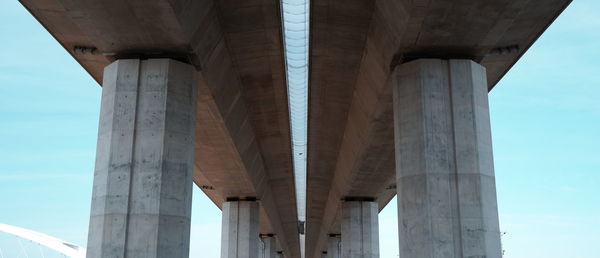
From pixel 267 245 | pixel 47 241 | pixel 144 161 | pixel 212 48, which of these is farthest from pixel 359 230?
pixel 47 241

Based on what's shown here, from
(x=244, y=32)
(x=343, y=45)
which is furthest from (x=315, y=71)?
(x=244, y=32)

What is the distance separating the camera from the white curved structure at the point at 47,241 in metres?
66.6

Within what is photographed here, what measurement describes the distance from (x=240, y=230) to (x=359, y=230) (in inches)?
287

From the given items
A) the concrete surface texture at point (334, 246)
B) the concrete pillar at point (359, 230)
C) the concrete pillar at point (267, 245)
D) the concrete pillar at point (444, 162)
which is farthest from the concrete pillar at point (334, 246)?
the concrete pillar at point (444, 162)

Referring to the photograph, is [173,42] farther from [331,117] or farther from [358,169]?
[358,169]

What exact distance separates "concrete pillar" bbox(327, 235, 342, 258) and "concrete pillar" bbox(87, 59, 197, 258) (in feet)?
126

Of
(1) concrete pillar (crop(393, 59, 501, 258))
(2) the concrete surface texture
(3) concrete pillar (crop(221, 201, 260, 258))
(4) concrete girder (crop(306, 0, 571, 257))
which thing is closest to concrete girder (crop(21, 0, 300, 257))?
(4) concrete girder (crop(306, 0, 571, 257))

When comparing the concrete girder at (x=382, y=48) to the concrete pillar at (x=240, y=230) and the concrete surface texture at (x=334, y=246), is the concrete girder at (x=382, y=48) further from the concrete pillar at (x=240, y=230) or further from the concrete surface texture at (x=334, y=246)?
the concrete surface texture at (x=334, y=246)

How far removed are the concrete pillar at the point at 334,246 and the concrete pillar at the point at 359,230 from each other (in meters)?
15.8

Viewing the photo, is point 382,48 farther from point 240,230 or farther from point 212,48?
point 240,230

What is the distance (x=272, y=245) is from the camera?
55.8 m

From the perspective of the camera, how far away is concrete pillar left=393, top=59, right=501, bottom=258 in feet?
45.5

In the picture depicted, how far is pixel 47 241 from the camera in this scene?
70562 millimetres

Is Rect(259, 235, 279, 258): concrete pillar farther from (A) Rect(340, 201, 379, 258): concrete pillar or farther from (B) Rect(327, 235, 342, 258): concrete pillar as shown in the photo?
(A) Rect(340, 201, 379, 258): concrete pillar
